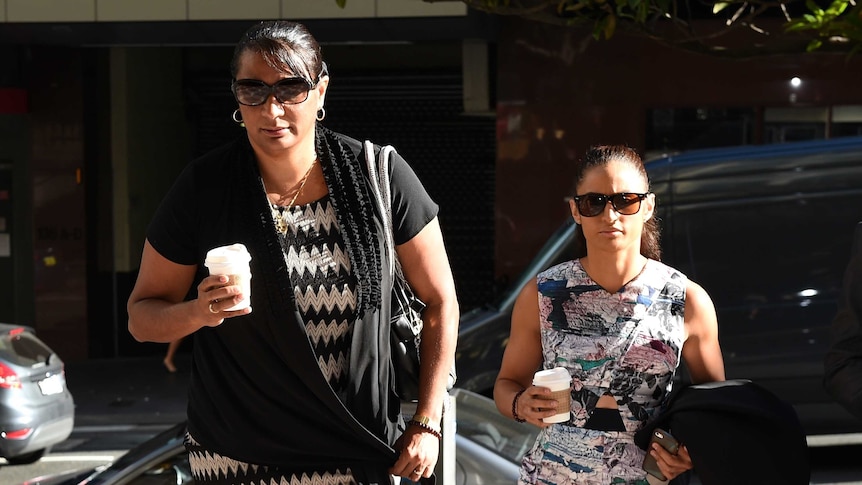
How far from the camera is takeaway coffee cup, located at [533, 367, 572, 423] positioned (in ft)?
10.0

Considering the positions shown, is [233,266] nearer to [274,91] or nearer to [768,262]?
[274,91]

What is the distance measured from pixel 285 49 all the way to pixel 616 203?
0.99m

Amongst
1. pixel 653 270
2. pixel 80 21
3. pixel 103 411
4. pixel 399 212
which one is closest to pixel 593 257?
pixel 653 270

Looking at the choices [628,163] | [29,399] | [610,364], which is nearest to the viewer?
[610,364]

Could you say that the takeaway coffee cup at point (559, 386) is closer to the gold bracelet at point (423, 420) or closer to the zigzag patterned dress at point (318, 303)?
the gold bracelet at point (423, 420)

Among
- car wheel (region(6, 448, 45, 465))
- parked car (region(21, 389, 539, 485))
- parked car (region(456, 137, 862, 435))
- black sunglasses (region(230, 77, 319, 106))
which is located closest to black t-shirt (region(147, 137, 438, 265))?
black sunglasses (region(230, 77, 319, 106))

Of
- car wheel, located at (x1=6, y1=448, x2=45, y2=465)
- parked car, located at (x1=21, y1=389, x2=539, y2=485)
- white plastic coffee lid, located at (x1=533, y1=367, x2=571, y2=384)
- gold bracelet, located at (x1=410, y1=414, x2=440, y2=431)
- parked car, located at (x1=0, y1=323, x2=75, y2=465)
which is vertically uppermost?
white plastic coffee lid, located at (x1=533, y1=367, x2=571, y2=384)

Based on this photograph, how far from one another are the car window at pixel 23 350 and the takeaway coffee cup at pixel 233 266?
23.6 feet

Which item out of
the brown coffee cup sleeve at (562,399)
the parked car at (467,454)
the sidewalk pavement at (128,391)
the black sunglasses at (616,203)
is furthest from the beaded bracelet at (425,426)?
the sidewalk pavement at (128,391)

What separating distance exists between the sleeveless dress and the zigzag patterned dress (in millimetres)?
593

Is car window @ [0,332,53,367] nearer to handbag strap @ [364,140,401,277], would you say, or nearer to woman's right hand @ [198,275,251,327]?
handbag strap @ [364,140,401,277]

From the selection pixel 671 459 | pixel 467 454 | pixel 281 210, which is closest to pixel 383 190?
pixel 281 210

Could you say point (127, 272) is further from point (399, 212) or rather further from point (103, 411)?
point (399, 212)

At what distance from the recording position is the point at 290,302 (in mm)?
2943
